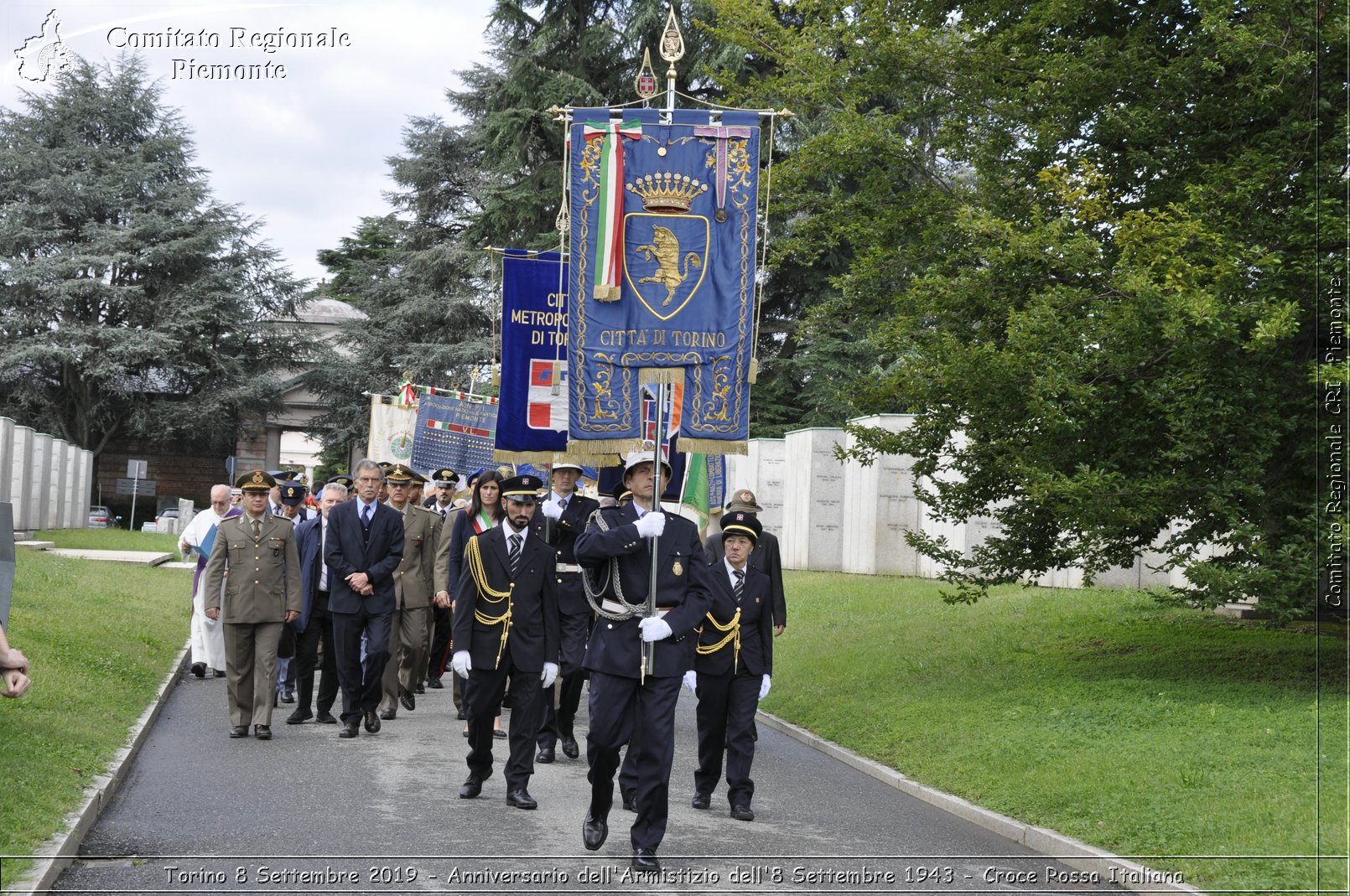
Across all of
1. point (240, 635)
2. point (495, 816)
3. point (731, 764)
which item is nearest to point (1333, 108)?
point (731, 764)

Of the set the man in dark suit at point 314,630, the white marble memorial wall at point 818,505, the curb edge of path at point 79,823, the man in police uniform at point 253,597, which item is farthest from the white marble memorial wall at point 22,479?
the curb edge of path at point 79,823

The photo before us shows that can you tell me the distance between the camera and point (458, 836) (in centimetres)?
802

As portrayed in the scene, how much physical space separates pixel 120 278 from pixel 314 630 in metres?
47.4

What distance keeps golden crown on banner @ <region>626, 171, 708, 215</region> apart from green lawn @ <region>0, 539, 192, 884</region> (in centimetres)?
575

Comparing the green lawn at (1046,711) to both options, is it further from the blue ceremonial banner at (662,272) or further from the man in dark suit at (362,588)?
the blue ceremonial banner at (662,272)

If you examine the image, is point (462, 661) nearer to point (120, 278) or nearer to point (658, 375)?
point (658, 375)

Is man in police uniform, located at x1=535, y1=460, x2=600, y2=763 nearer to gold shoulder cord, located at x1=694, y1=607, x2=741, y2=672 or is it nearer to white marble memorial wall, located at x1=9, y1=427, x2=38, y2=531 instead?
gold shoulder cord, located at x1=694, y1=607, x2=741, y2=672

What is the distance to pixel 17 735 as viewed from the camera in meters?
9.20

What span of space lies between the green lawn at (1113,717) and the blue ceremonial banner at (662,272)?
10.7 ft

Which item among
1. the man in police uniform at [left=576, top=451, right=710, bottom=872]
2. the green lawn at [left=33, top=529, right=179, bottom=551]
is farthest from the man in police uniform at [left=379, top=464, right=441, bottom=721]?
the green lawn at [left=33, top=529, right=179, bottom=551]

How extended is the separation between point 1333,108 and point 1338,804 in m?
6.94

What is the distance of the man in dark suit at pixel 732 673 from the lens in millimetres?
9336

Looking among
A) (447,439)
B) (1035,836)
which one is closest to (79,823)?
(1035,836)

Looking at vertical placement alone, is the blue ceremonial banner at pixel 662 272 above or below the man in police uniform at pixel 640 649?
above
